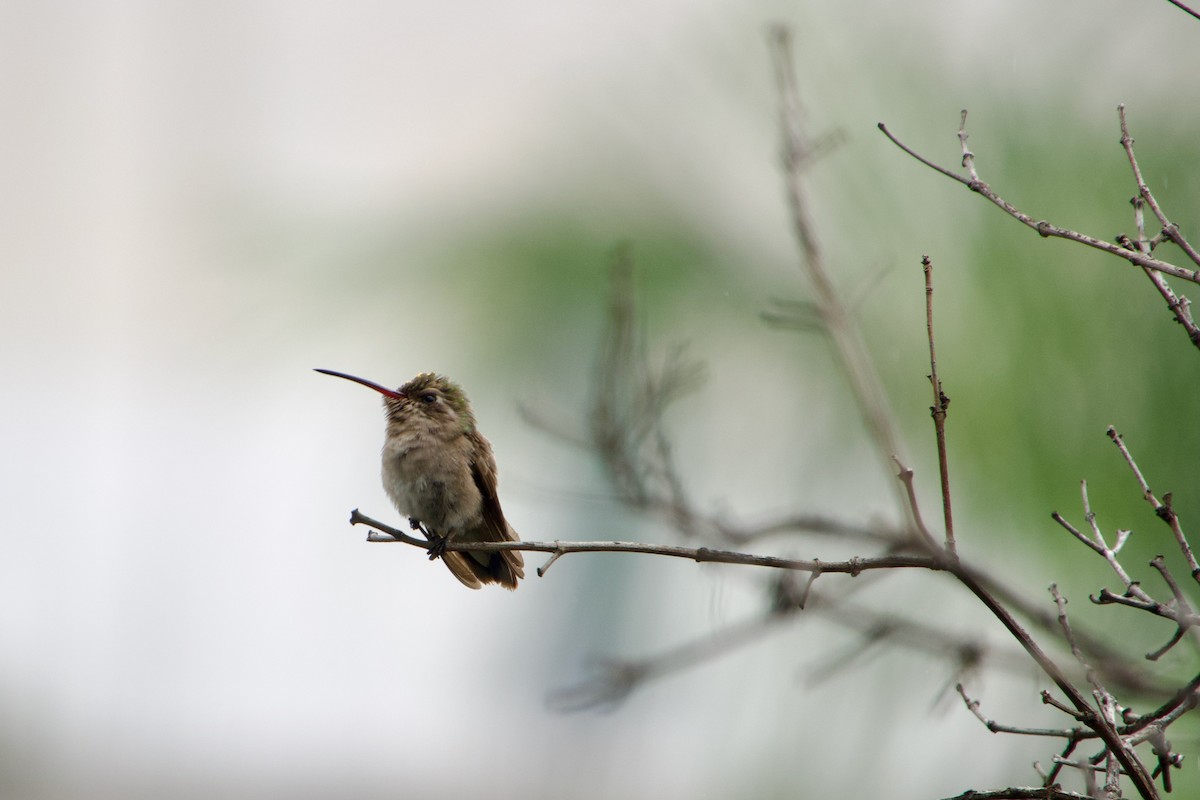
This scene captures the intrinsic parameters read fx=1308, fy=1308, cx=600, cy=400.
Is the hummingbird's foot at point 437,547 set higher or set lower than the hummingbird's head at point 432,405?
lower

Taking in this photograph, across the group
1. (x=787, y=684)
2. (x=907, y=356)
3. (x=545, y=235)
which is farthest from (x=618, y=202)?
(x=787, y=684)

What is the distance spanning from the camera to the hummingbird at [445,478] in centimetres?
302

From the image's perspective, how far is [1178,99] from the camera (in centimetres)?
459

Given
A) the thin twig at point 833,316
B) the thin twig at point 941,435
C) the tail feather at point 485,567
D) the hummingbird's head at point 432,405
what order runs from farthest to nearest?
the hummingbird's head at point 432,405 < the tail feather at point 485,567 < the thin twig at point 833,316 < the thin twig at point 941,435

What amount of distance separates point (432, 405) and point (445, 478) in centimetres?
24

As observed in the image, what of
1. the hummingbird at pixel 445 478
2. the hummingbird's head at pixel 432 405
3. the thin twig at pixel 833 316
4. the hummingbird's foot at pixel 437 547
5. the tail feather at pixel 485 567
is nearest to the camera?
the thin twig at pixel 833 316

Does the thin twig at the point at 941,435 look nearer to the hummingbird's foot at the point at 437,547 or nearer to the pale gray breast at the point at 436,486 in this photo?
the hummingbird's foot at the point at 437,547

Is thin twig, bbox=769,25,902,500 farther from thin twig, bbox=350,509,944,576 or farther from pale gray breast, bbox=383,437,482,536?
pale gray breast, bbox=383,437,482,536

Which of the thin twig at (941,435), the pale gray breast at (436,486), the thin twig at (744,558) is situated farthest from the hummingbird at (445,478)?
the thin twig at (941,435)

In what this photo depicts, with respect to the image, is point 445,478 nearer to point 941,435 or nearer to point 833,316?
point 833,316

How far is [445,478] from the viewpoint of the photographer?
302 cm

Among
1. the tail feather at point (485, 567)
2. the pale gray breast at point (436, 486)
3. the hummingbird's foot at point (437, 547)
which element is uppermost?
the pale gray breast at point (436, 486)

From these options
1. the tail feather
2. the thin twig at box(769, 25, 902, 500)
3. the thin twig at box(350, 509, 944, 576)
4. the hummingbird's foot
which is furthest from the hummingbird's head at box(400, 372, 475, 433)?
the thin twig at box(350, 509, 944, 576)

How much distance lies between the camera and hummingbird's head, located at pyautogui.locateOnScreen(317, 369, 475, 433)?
315cm
